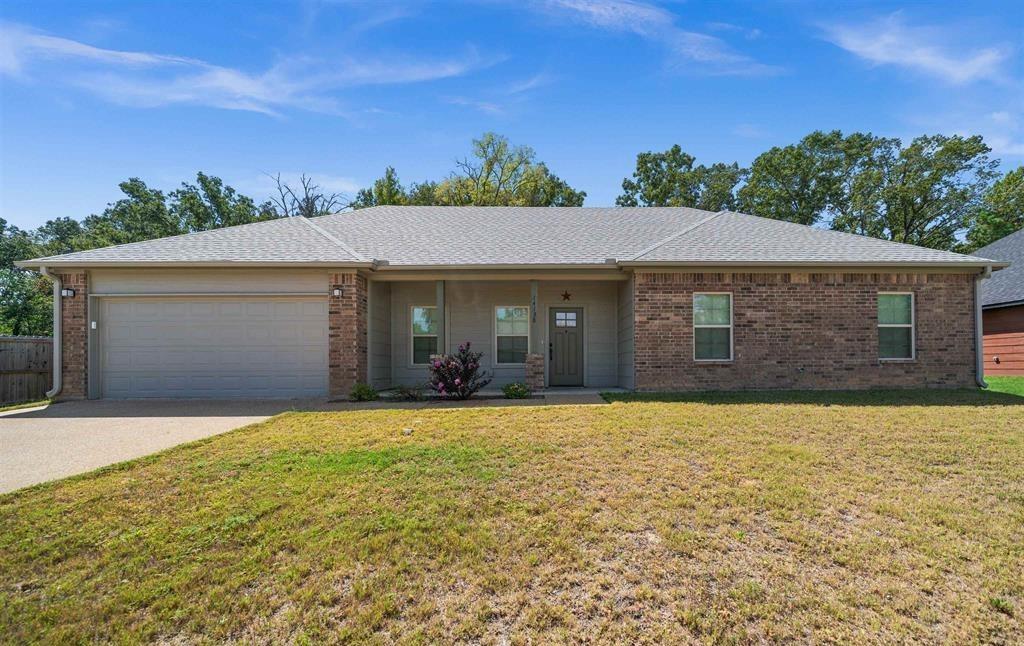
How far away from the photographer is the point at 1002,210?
2380cm

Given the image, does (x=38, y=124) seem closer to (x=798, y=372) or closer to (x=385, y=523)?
(x=385, y=523)

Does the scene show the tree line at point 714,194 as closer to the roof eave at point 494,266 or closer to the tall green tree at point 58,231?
the tall green tree at point 58,231

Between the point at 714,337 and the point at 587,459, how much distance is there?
654cm

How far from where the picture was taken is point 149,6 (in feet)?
26.6

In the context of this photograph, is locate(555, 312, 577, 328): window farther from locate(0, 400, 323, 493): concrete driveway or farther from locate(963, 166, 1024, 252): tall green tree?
locate(963, 166, 1024, 252): tall green tree

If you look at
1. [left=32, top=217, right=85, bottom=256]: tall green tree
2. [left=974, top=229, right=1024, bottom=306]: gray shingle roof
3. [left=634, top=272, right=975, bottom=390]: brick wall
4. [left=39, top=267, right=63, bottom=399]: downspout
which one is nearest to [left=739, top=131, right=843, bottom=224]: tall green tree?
[left=974, top=229, right=1024, bottom=306]: gray shingle roof

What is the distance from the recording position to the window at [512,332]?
39.4 ft

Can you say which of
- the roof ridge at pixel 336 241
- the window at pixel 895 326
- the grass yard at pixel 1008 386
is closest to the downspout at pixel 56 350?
the roof ridge at pixel 336 241

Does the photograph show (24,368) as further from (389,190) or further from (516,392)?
(389,190)

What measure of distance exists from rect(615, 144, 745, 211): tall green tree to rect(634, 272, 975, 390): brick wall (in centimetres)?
2196

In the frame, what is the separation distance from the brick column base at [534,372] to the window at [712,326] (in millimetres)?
3310

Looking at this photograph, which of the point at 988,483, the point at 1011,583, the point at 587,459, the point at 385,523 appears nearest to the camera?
the point at 1011,583

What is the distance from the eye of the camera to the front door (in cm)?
1198

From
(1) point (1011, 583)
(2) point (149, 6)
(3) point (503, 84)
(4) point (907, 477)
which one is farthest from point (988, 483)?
(2) point (149, 6)
